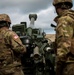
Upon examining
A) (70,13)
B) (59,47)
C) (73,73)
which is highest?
(70,13)

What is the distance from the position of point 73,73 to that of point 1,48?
3.17 meters

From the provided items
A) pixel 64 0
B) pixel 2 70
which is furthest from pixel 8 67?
pixel 64 0

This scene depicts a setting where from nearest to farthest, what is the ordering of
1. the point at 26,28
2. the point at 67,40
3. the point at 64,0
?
the point at 67,40 → the point at 64,0 → the point at 26,28

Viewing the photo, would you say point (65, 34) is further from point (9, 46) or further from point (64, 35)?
point (9, 46)

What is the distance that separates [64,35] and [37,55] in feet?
21.3

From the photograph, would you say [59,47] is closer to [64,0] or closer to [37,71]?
[64,0]

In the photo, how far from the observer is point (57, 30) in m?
4.51

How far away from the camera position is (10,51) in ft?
24.2

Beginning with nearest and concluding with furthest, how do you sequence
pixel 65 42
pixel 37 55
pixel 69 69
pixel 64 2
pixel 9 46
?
pixel 65 42, pixel 69 69, pixel 64 2, pixel 9 46, pixel 37 55

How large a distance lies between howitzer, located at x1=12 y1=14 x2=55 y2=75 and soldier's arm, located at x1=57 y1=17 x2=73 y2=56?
636 cm

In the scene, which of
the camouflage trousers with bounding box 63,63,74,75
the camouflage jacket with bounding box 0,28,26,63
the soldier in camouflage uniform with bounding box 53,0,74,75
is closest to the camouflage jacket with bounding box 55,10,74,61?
the soldier in camouflage uniform with bounding box 53,0,74,75

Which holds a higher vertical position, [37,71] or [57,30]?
[57,30]

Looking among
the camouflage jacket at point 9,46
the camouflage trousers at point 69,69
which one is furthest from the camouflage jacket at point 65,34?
the camouflage jacket at point 9,46

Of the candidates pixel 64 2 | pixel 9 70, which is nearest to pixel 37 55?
pixel 9 70
